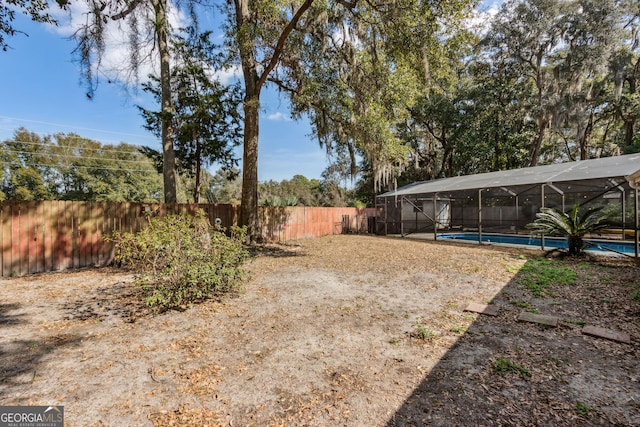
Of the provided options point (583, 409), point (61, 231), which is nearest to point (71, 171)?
point (61, 231)

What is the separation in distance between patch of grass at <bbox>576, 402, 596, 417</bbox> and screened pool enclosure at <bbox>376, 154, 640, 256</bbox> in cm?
472

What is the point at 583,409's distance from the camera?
1.68 metres

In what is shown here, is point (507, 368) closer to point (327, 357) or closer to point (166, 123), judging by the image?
point (327, 357)

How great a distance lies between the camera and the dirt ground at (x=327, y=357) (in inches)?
66.7

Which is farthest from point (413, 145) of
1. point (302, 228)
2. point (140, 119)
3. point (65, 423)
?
point (65, 423)

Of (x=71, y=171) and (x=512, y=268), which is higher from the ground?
(x=71, y=171)

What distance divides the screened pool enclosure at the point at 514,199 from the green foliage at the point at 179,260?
6647 mm

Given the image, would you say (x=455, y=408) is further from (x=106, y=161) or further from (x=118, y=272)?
(x=106, y=161)

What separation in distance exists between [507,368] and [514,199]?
1435 cm

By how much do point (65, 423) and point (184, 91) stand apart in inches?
413

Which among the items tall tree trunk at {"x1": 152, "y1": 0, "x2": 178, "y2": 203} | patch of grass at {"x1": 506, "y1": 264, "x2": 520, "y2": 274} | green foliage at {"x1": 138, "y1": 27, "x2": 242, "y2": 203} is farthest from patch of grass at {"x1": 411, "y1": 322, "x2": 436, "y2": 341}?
green foliage at {"x1": 138, "y1": 27, "x2": 242, "y2": 203}

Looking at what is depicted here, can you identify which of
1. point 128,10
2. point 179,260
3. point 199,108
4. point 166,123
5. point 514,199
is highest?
point 128,10

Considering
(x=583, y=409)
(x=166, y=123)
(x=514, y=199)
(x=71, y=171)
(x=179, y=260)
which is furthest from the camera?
(x=71, y=171)

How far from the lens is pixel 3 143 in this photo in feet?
71.4
